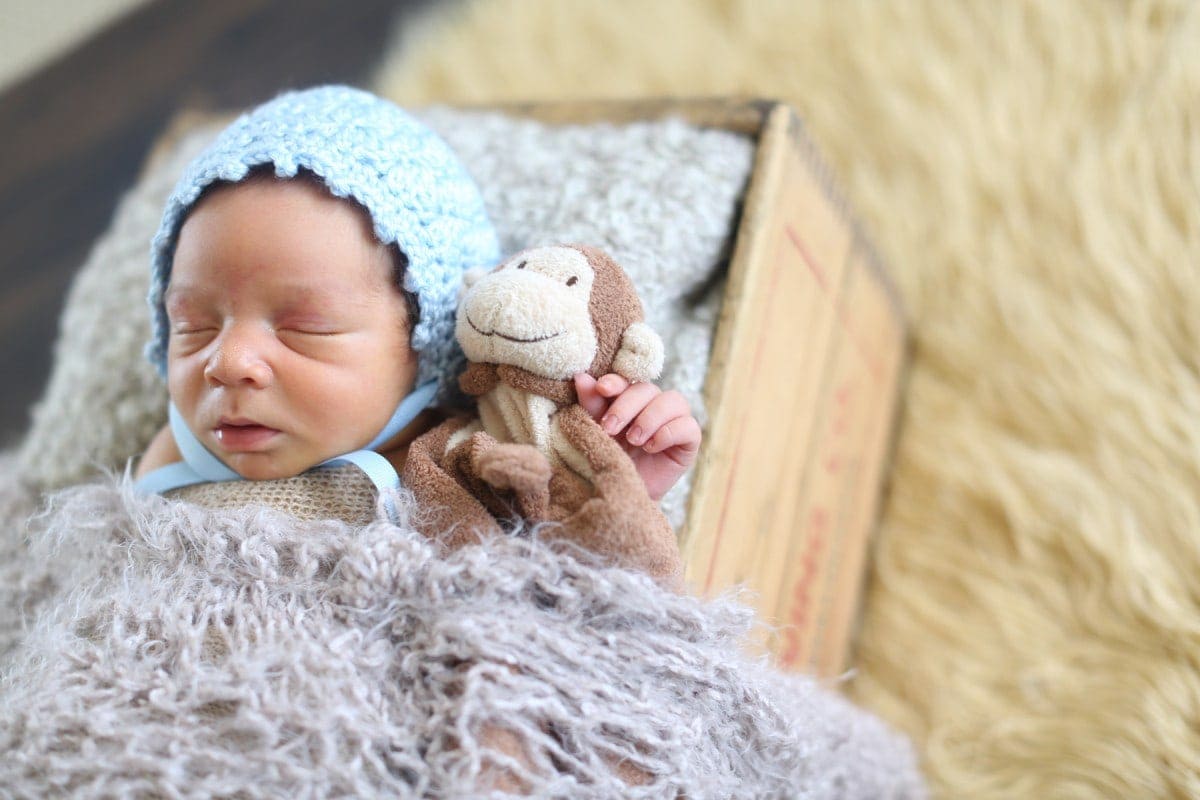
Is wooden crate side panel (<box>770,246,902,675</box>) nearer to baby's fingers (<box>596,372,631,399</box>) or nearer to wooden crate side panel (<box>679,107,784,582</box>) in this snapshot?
wooden crate side panel (<box>679,107,784,582</box>)

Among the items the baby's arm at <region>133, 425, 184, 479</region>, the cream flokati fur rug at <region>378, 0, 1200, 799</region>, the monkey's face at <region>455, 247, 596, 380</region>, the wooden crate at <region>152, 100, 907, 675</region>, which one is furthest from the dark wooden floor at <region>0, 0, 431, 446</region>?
the monkey's face at <region>455, 247, 596, 380</region>

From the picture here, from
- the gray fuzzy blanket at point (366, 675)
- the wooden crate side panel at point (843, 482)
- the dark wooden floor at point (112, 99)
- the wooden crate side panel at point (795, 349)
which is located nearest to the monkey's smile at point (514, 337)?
the gray fuzzy blanket at point (366, 675)

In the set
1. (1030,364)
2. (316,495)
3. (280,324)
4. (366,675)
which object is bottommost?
(366,675)

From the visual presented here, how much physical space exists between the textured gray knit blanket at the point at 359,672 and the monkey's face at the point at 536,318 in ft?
0.38

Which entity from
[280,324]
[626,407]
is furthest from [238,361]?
[626,407]

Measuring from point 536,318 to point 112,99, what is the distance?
1484mm

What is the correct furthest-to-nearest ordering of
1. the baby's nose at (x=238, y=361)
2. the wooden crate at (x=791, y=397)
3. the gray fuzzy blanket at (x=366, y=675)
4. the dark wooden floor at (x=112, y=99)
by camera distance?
the dark wooden floor at (x=112, y=99)
the wooden crate at (x=791, y=397)
the baby's nose at (x=238, y=361)
the gray fuzzy blanket at (x=366, y=675)

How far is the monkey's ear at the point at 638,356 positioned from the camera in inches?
24.6

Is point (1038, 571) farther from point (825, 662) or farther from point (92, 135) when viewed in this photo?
point (92, 135)

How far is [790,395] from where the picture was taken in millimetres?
865

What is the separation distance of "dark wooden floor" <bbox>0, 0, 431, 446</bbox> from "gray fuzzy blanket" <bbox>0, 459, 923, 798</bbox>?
1.11 m

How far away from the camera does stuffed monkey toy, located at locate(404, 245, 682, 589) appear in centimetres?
58

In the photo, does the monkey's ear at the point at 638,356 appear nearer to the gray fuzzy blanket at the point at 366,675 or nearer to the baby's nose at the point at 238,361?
the gray fuzzy blanket at the point at 366,675

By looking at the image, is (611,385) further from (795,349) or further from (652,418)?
(795,349)
